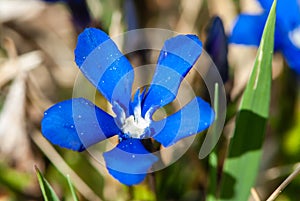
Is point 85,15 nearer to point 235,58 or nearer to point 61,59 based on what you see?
point 61,59

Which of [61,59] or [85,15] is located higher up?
[85,15]

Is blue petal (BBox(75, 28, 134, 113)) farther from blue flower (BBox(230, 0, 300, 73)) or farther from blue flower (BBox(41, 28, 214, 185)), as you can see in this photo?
blue flower (BBox(230, 0, 300, 73))

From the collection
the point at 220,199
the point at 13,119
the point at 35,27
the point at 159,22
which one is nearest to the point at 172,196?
the point at 220,199

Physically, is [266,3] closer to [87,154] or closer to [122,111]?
[122,111]

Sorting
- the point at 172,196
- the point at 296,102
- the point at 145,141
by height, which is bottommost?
the point at 172,196

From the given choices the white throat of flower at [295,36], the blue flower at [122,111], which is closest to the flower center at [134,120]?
the blue flower at [122,111]

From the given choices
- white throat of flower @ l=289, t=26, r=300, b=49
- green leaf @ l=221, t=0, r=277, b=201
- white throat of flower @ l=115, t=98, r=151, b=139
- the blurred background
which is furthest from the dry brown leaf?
white throat of flower @ l=289, t=26, r=300, b=49
